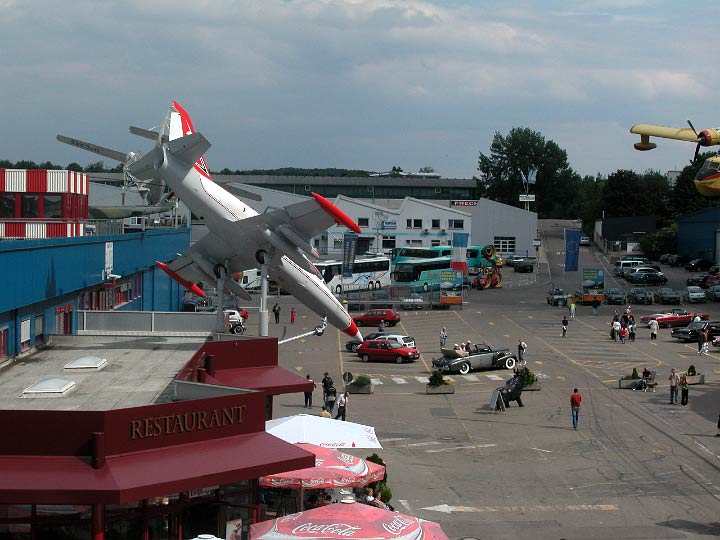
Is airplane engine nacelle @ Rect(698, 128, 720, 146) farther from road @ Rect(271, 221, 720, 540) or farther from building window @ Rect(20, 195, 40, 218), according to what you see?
building window @ Rect(20, 195, 40, 218)

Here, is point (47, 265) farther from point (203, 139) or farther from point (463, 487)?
point (463, 487)

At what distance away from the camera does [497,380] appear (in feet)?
147

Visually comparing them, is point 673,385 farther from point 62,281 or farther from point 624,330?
point 62,281

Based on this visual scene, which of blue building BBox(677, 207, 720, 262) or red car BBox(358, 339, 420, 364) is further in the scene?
blue building BBox(677, 207, 720, 262)

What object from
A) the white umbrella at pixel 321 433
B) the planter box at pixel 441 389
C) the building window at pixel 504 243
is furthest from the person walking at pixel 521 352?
the building window at pixel 504 243

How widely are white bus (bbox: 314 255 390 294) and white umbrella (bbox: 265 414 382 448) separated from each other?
53.1 m

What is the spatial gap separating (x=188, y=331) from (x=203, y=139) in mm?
6642

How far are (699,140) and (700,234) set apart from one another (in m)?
51.0

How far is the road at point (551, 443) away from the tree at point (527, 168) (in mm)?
117487

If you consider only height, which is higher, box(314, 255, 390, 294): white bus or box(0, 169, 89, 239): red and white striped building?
box(0, 169, 89, 239): red and white striped building

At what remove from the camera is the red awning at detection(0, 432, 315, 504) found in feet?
45.8

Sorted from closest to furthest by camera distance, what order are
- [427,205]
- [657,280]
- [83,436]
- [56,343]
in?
[83,436] < [56,343] < [657,280] < [427,205]

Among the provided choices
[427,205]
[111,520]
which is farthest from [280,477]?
[427,205]

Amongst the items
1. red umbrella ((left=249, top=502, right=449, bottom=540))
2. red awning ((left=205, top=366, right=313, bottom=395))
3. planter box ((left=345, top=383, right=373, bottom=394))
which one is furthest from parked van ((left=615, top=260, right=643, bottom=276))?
red umbrella ((left=249, top=502, right=449, bottom=540))
